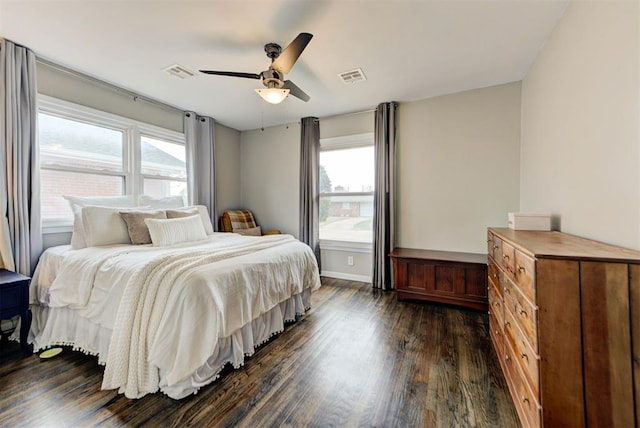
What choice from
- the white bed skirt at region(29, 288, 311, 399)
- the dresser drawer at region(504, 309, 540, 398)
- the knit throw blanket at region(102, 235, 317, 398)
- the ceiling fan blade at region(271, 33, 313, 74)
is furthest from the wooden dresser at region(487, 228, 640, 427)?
the ceiling fan blade at region(271, 33, 313, 74)

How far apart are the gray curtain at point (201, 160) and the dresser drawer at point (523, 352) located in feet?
13.1

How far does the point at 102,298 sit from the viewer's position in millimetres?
1851

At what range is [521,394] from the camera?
1.36 m

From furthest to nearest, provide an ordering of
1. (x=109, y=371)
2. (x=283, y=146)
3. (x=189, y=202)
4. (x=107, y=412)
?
(x=283, y=146)
(x=189, y=202)
(x=109, y=371)
(x=107, y=412)

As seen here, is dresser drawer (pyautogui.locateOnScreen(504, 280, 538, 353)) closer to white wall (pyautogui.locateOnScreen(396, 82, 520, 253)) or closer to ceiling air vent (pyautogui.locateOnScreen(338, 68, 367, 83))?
white wall (pyautogui.locateOnScreen(396, 82, 520, 253))

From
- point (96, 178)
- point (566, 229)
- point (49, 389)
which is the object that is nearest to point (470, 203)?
point (566, 229)

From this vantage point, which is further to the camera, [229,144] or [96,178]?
[229,144]

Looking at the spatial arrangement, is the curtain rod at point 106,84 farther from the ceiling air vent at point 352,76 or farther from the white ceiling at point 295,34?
the ceiling air vent at point 352,76

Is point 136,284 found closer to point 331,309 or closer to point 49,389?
point 49,389

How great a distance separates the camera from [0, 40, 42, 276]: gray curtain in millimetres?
2244

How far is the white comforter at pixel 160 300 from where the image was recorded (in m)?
1.54

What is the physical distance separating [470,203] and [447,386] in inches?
91.2

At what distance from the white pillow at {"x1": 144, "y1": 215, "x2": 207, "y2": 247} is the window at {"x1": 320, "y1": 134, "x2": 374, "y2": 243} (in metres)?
2.06

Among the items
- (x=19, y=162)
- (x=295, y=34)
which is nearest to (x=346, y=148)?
(x=295, y=34)
